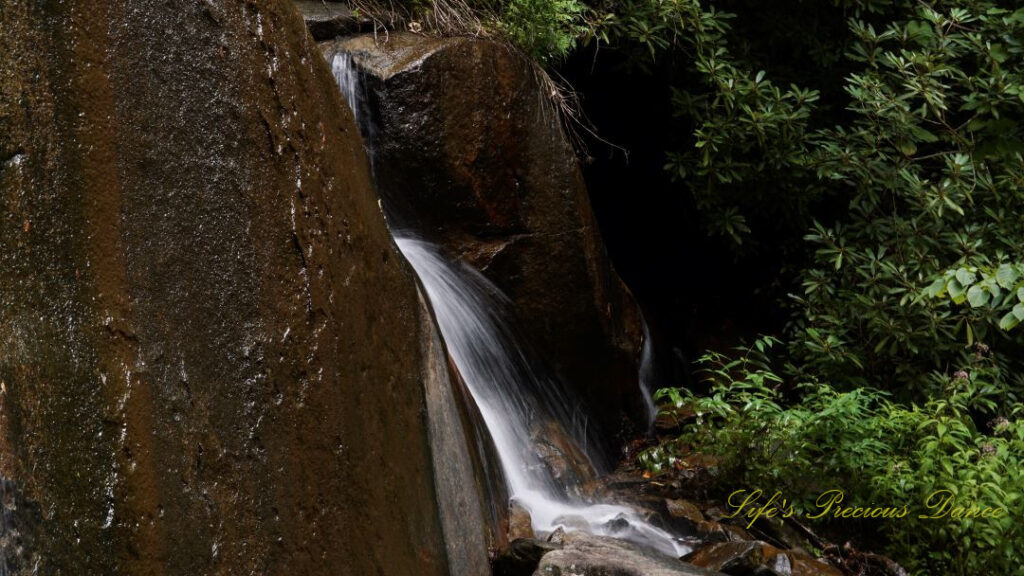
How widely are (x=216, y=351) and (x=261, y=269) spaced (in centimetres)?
24

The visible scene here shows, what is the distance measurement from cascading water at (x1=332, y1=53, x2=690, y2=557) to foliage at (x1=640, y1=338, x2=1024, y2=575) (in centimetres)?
68

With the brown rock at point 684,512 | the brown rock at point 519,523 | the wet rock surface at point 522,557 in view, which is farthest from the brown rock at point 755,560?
the wet rock surface at point 522,557

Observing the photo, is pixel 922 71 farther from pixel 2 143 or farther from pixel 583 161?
pixel 2 143

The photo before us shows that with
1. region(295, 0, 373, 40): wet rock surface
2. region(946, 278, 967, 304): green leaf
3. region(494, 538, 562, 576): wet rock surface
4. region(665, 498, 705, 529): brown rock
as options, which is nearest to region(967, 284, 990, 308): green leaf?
region(946, 278, 967, 304): green leaf

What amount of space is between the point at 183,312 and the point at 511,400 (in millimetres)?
3201

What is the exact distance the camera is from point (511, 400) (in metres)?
5.24

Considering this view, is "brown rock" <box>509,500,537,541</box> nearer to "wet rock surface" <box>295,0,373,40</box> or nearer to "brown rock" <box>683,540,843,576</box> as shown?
"brown rock" <box>683,540,843,576</box>

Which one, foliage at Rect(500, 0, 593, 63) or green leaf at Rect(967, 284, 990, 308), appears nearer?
green leaf at Rect(967, 284, 990, 308)

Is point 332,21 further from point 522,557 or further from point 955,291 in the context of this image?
point 955,291

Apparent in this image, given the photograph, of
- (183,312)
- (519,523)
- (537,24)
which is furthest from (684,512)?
(183,312)

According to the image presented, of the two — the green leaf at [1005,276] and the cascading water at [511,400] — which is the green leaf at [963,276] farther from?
the cascading water at [511,400]

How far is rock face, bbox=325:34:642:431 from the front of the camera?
516cm

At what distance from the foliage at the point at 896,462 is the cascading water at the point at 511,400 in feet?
2.22

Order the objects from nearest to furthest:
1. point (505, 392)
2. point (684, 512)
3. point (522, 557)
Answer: point (522, 557)
point (684, 512)
point (505, 392)
